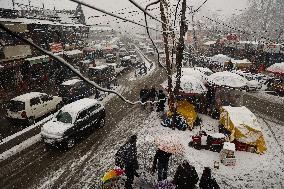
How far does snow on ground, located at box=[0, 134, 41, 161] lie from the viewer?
12453 mm

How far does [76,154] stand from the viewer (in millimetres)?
12578

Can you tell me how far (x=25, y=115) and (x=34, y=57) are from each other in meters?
11.5

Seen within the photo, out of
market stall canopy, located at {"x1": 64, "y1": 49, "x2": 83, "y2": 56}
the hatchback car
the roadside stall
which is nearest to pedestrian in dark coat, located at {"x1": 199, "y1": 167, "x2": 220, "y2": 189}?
the roadside stall

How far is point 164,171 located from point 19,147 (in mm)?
7932

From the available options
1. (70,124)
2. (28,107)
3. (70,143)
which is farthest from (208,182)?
(28,107)

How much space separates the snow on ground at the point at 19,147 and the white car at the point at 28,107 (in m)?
1.94

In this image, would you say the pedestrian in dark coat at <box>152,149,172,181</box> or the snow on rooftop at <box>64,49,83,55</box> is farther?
the snow on rooftop at <box>64,49,83,55</box>

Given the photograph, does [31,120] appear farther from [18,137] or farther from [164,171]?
[164,171]

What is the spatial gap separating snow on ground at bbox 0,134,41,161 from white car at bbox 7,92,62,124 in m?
1.94

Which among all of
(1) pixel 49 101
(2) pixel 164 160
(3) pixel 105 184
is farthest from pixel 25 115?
(2) pixel 164 160

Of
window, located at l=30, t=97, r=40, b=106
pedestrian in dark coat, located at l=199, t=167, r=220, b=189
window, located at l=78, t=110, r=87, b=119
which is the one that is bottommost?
pedestrian in dark coat, located at l=199, t=167, r=220, b=189

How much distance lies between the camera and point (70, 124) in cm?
1311

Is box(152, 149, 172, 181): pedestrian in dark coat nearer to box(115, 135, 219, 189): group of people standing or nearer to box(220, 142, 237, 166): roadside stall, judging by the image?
box(115, 135, 219, 189): group of people standing

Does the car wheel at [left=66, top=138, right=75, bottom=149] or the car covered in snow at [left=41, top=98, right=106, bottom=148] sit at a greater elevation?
the car covered in snow at [left=41, top=98, right=106, bottom=148]
